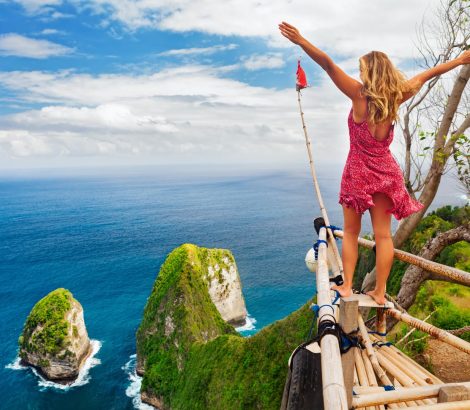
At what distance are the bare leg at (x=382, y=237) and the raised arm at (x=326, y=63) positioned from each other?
4.03ft

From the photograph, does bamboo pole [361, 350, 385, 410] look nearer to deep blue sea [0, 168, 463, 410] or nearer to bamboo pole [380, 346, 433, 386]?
bamboo pole [380, 346, 433, 386]

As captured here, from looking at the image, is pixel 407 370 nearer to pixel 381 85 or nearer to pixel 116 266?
pixel 381 85

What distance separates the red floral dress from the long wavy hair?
0.29 meters

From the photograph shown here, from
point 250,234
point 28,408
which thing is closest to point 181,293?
point 28,408

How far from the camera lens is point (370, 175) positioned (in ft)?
13.0

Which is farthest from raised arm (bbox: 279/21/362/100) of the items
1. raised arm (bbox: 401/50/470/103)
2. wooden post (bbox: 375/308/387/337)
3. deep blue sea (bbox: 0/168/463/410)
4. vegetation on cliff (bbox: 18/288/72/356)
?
vegetation on cliff (bbox: 18/288/72/356)

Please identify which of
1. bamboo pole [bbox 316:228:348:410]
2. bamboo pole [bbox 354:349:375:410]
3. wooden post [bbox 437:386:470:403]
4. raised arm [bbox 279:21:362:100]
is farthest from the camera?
bamboo pole [bbox 354:349:375:410]

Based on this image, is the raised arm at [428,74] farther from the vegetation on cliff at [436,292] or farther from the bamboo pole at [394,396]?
the vegetation on cliff at [436,292]

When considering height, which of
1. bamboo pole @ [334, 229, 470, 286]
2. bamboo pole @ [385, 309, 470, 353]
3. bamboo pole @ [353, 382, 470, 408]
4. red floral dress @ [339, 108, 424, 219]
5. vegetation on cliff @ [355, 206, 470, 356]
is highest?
red floral dress @ [339, 108, 424, 219]

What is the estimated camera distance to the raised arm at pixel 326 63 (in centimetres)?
346

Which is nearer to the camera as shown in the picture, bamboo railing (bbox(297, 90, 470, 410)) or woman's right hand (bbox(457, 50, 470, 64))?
bamboo railing (bbox(297, 90, 470, 410))

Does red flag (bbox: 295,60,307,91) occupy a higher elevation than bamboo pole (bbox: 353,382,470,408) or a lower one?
higher

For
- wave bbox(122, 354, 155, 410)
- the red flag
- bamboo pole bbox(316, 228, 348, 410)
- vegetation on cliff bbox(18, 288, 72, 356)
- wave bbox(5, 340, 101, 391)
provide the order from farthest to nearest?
vegetation on cliff bbox(18, 288, 72, 356) → wave bbox(5, 340, 101, 391) → wave bbox(122, 354, 155, 410) → the red flag → bamboo pole bbox(316, 228, 348, 410)

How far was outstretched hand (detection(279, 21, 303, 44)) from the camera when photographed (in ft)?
11.4
